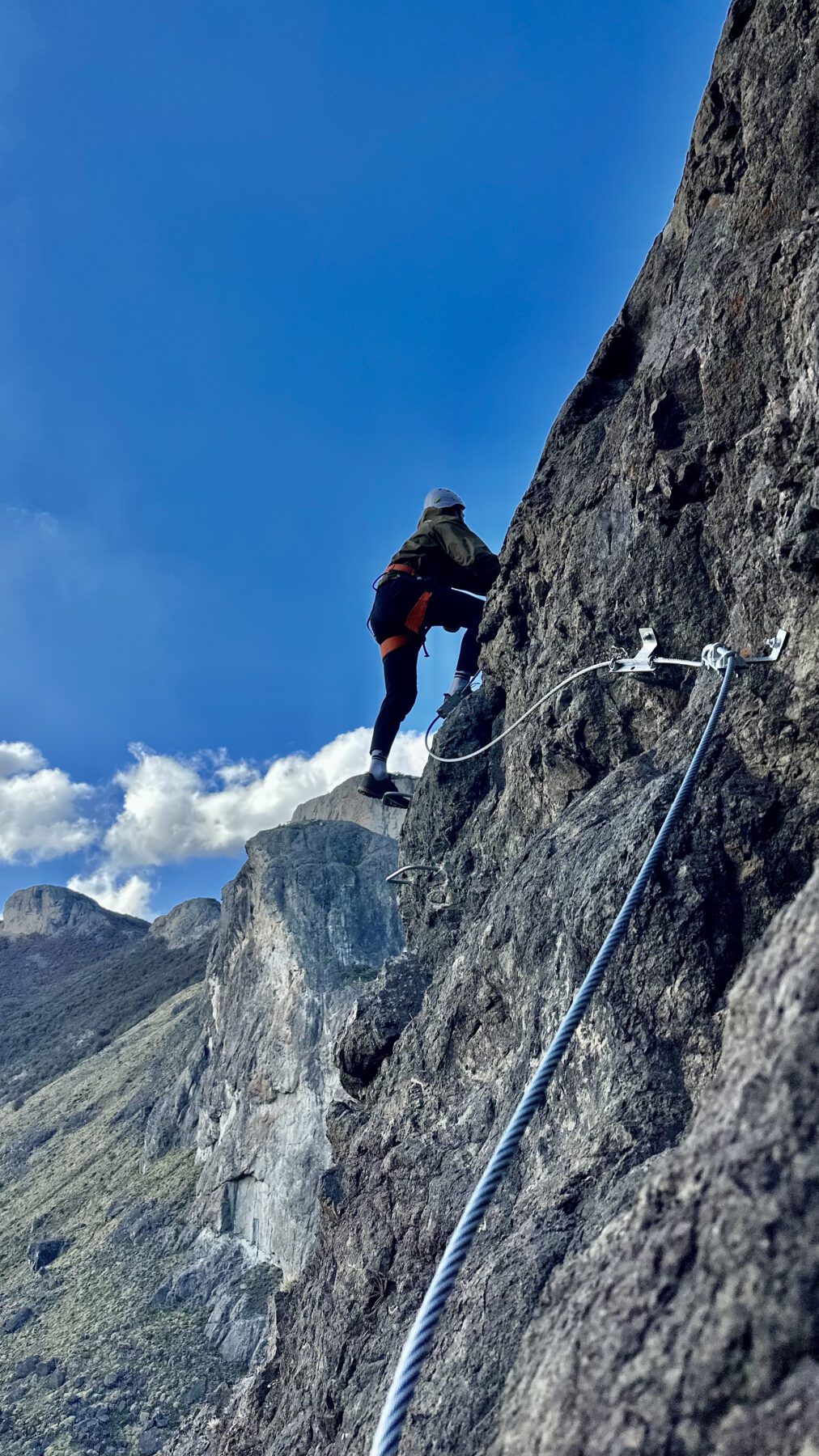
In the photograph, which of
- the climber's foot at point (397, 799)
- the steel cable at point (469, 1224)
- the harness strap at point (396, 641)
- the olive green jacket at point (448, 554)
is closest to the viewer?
the steel cable at point (469, 1224)

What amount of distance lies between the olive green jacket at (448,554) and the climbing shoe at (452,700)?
127 cm

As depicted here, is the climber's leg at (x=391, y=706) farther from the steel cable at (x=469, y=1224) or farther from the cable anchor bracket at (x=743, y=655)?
the steel cable at (x=469, y=1224)

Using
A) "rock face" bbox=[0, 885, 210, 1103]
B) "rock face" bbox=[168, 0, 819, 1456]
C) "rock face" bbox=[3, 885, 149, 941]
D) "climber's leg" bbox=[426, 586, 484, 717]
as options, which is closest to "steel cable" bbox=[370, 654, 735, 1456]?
"rock face" bbox=[168, 0, 819, 1456]

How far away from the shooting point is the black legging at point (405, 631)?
10109 millimetres

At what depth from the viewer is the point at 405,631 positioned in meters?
10.2

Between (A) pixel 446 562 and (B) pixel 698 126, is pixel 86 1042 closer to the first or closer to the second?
(A) pixel 446 562

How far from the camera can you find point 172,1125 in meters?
33.7

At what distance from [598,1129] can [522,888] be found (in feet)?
7.35

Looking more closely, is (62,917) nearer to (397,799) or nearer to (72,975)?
(72,975)

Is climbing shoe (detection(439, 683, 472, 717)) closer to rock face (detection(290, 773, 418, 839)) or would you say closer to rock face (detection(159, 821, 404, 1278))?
rock face (detection(159, 821, 404, 1278))

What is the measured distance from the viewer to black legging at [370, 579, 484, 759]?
10109 millimetres

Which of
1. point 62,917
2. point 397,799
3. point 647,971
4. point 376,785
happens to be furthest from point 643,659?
point 62,917

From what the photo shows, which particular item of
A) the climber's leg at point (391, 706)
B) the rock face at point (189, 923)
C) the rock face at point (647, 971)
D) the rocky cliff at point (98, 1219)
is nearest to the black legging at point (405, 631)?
the climber's leg at point (391, 706)

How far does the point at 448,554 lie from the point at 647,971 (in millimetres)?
6804
